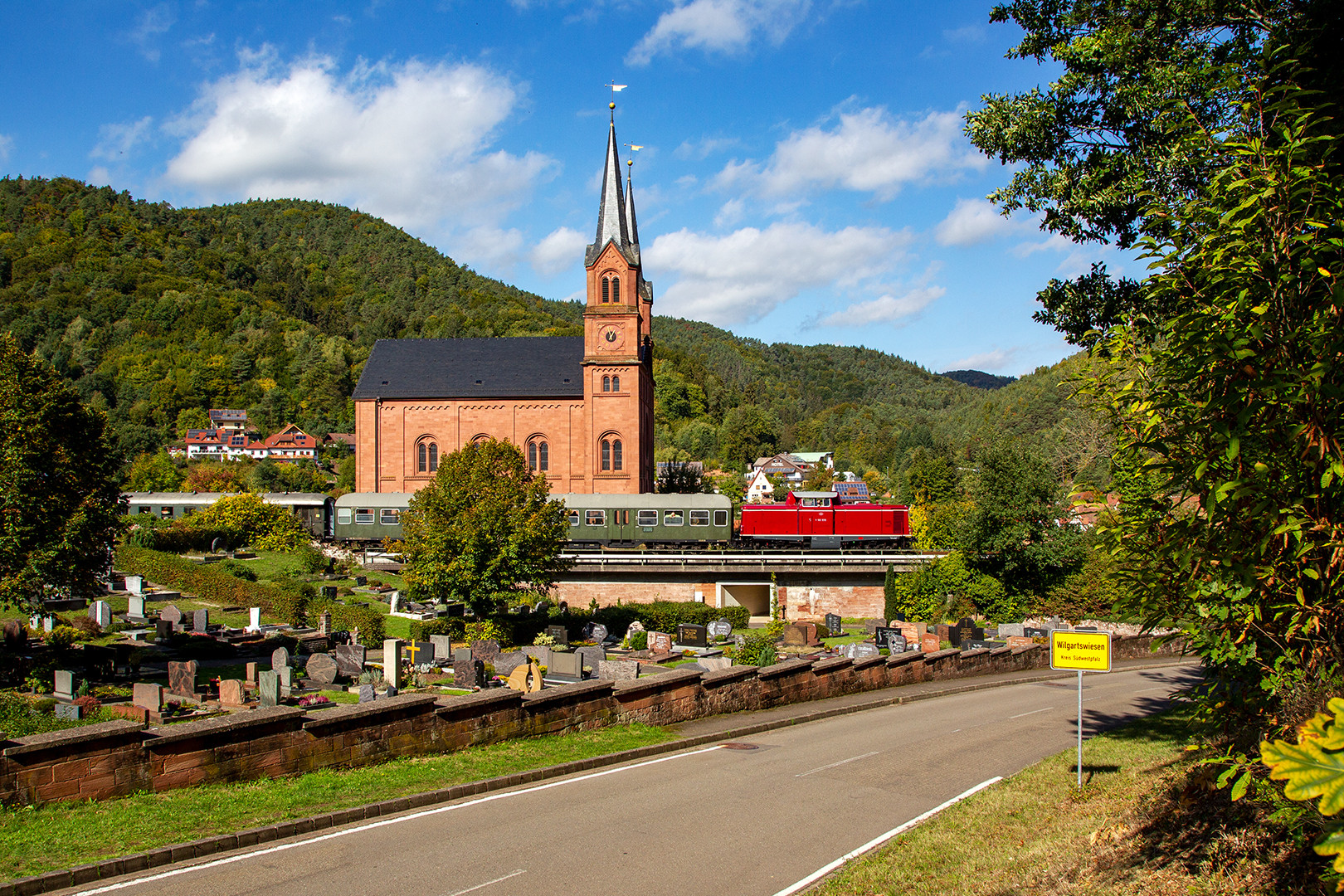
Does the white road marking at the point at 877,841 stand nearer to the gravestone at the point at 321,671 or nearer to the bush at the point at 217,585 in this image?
the gravestone at the point at 321,671

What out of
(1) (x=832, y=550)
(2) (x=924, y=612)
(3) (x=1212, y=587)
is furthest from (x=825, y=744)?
(1) (x=832, y=550)

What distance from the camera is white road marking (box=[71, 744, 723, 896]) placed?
7418 mm

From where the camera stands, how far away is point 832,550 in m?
43.0

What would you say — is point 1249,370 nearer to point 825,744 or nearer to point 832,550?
point 825,744

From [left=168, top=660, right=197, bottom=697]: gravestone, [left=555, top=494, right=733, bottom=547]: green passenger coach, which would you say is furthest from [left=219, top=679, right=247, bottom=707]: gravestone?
[left=555, top=494, right=733, bottom=547]: green passenger coach

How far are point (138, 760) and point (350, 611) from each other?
20618 millimetres

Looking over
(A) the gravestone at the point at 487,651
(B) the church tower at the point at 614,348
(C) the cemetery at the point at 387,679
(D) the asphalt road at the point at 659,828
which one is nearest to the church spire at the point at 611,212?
(B) the church tower at the point at 614,348

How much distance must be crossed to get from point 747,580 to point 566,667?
19.0m

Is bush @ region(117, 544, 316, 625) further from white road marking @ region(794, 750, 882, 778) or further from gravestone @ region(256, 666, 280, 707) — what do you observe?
white road marking @ region(794, 750, 882, 778)

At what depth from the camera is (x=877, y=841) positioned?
9344 millimetres

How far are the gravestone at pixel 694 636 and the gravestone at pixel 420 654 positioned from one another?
1034 cm

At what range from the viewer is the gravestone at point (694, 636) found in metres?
30.8

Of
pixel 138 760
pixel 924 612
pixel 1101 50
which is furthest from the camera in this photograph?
pixel 924 612

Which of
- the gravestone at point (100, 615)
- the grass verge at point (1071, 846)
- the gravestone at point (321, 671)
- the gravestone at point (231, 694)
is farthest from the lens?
the gravestone at point (100, 615)
